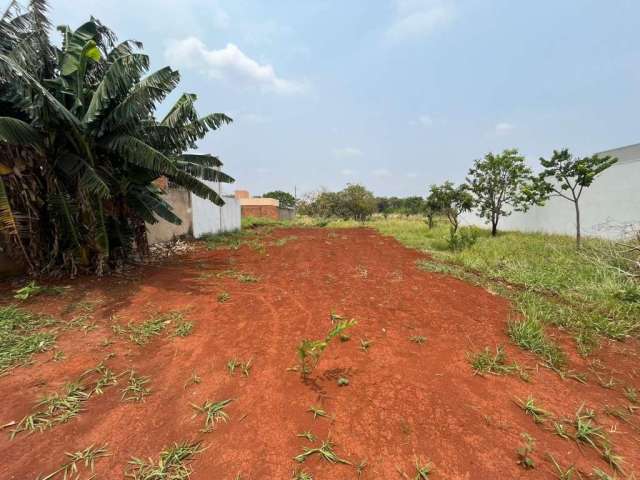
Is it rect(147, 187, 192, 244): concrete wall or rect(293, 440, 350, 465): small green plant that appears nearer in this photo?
rect(293, 440, 350, 465): small green plant

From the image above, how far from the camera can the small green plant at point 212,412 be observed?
2164 millimetres

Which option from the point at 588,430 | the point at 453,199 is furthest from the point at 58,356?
the point at 453,199

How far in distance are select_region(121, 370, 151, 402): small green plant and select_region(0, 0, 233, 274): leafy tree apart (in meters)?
3.45

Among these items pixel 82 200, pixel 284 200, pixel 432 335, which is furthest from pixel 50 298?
pixel 284 200

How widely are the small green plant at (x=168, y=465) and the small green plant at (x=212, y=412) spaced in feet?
0.60

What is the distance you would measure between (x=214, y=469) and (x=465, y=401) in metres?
2.02

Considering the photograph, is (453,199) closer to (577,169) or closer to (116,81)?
(577,169)

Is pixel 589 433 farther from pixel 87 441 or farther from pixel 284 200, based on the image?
pixel 284 200

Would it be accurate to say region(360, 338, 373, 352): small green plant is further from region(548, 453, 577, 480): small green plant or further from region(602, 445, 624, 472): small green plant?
region(602, 445, 624, 472): small green plant

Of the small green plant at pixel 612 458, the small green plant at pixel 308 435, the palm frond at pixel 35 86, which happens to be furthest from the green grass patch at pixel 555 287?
the palm frond at pixel 35 86

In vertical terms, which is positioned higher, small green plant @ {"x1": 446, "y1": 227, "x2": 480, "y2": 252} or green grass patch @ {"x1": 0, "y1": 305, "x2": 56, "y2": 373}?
small green plant @ {"x1": 446, "y1": 227, "x2": 480, "y2": 252}

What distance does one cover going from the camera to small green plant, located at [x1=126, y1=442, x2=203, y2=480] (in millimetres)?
1766

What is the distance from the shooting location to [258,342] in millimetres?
3340

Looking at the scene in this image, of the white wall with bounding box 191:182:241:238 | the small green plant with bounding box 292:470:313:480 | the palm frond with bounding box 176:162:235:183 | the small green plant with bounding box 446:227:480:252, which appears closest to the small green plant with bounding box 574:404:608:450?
the small green plant with bounding box 292:470:313:480
